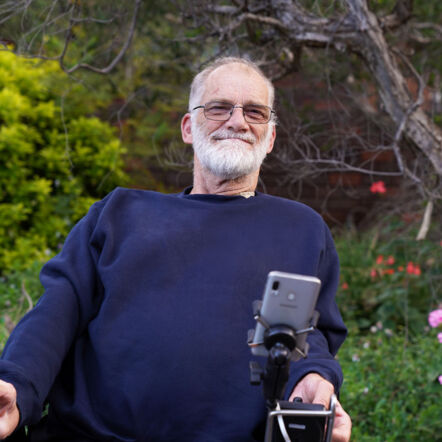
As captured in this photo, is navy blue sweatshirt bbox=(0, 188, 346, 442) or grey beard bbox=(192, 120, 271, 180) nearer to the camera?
navy blue sweatshirt bbox=(0, 188, 346, 442)

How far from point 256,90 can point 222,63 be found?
0.58 feet

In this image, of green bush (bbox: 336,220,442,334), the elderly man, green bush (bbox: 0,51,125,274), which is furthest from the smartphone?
green bush (bbox: 0,51,125,274)

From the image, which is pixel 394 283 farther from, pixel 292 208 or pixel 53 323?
pixel 53 323

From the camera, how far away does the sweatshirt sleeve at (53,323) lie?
59.5 inches

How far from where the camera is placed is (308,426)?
1390mm

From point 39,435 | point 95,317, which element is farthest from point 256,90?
point 39,435

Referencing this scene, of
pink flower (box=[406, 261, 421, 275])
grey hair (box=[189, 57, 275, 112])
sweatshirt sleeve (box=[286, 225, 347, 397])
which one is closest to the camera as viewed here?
sweatshirt sleeve (box=[286, 225, 347, 397])

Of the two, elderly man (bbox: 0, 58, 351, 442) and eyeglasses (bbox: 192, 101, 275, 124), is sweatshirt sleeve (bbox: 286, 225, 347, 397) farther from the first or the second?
eyeglasses (bbox: 192, 101, 275, 124)

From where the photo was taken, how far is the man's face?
2.04 metres

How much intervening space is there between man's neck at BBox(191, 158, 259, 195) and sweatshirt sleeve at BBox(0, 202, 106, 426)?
15.0 inches

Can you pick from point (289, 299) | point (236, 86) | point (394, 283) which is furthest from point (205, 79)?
point (394, 283)

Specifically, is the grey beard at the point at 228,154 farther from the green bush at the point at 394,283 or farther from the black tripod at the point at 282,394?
the green bush at the point at 394,283

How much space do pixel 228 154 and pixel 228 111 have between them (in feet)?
0.51

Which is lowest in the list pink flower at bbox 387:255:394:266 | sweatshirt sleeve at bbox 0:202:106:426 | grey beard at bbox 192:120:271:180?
pink flower at bbox 387:255:394:266
